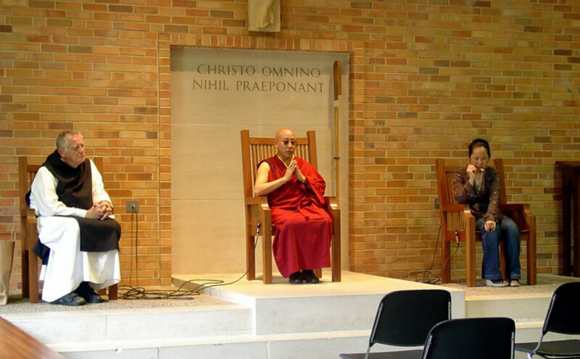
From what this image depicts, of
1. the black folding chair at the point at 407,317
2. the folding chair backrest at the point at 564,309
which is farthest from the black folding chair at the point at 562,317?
the black folding chair at the point at 407,317

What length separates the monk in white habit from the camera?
5.94m

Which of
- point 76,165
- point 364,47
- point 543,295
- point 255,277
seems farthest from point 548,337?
point 76,165

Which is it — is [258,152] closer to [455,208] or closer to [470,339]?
[455,208]

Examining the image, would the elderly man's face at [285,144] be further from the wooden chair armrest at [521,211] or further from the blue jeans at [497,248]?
the wooden chair armrest at [521,211]

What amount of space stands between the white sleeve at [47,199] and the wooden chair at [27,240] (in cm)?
9

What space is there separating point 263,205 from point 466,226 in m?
1.63

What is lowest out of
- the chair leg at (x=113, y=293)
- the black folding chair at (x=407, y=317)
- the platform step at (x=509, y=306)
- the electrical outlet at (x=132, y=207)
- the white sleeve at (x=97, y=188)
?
the platform step at (x=509, y=306)

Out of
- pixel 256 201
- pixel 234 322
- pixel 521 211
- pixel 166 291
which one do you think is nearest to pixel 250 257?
pixel 256 201

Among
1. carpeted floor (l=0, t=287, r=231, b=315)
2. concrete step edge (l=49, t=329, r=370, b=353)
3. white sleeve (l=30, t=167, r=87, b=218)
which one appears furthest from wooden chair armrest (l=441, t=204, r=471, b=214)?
white sleeve (l=30, t=167, r=87, b=218)

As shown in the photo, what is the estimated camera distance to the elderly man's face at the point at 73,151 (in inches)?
245

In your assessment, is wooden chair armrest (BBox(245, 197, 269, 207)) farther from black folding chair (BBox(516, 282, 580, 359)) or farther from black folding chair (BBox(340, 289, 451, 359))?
black folding chair (BBox(516, 282, 580, 359))

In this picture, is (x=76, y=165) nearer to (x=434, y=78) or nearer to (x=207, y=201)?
(x=207, y=201)

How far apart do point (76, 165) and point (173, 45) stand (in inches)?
63.3

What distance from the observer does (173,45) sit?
7449 millimetres
